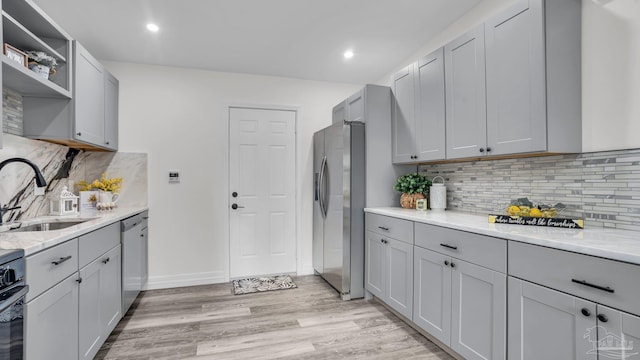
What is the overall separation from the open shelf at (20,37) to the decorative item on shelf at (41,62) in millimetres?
36

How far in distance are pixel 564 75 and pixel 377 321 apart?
2230 millimetres

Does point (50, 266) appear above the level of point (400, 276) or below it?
above

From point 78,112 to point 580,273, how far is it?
334 centimetres

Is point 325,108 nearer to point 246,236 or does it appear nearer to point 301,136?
point 301,136

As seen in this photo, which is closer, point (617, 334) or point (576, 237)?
point (617, 334)

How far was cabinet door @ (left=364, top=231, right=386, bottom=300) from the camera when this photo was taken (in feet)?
9.05

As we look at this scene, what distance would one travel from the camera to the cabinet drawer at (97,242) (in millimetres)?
1802

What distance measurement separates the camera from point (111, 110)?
313 cm

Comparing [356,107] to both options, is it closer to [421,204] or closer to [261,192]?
[421,204]

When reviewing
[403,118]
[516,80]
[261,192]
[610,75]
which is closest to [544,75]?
[516,80]

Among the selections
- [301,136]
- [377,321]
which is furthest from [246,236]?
[377,321]

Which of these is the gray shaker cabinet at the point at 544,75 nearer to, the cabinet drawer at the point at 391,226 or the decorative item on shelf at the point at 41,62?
the cabinet drawer at the point at 391,226

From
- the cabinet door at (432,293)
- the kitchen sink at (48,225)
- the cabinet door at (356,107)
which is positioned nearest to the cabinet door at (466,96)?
the cabinet door at (432,293)

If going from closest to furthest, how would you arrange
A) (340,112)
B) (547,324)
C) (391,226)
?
(547,324), (391,226), (340,112)
